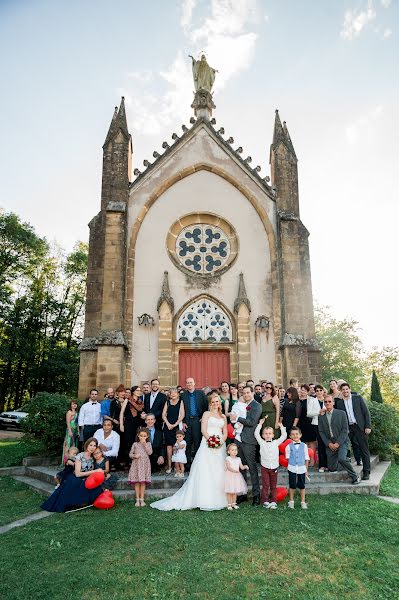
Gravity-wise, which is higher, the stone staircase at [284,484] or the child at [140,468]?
the child at [140,468]

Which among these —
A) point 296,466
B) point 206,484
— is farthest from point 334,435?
point 206,484

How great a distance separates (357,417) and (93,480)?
5.36 meters

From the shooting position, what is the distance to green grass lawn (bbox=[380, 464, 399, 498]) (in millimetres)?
8172

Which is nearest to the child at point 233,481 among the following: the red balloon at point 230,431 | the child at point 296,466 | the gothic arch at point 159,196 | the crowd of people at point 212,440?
the crowd of people at point 212,440

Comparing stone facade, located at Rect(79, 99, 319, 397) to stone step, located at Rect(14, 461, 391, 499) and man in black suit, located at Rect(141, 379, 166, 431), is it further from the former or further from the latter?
stone step, located at Rect(14, 461, 391, 499)

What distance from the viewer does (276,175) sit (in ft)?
55.0

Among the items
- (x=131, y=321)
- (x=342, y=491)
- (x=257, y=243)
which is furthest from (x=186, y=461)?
(x=257, y=243)

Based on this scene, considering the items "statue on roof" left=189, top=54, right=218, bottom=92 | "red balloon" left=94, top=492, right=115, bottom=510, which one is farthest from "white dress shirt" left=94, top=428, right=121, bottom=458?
"statue on roof" left=189, top=54, right=218, bottom=92

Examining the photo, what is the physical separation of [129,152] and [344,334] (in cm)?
1944

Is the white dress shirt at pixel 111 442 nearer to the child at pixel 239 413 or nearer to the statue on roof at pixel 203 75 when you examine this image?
the child at pixel 239 413

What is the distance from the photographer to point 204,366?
15266 mm

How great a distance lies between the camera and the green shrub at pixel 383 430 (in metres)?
11.8

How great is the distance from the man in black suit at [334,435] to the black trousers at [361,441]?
366 mm

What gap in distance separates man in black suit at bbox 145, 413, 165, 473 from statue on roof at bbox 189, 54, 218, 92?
15.8m
